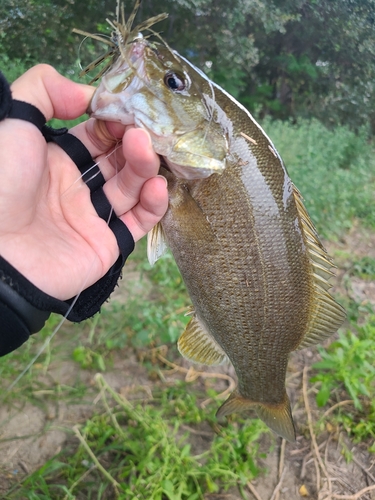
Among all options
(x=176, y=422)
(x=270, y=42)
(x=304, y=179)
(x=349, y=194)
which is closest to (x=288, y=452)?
(x=176, y=422)

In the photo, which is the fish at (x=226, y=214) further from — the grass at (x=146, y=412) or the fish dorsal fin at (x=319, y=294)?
the grass at (x=146, y=412)

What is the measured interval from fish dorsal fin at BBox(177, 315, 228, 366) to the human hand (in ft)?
1.72

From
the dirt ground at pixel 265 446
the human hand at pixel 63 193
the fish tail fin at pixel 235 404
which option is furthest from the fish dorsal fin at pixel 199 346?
the dirt ground at pixel 265 446

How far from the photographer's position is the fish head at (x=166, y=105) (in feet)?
4.24

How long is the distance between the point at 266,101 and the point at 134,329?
10.6m

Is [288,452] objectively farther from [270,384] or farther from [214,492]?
[270,384]

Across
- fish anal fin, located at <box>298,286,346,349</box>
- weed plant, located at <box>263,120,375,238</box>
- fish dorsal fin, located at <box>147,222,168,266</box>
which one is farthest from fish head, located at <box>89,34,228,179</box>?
weed plant, located at <box>263,120,375,238</box>

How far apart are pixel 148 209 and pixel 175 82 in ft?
1.62

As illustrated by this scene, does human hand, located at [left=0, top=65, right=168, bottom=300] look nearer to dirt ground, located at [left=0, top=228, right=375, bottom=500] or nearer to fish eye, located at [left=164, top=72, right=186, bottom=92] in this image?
fish eye, located at [left=164, top=72, right=186, bottom=92]

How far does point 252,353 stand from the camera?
1.75 m

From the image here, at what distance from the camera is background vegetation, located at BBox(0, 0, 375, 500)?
7.02ft

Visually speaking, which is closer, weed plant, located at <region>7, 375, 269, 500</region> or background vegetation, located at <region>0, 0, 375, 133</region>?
weed plant, located at <region>7, 375, 269, 500</region>

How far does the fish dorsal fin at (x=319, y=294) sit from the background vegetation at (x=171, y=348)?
959 millimetres

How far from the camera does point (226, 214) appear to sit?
1.49m
